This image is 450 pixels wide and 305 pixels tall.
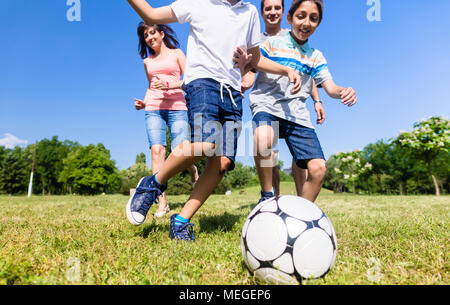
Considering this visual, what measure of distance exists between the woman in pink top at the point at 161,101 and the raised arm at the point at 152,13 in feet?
7.02

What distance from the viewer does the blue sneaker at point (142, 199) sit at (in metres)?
2.86

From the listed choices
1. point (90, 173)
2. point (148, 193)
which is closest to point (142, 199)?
point (148, 193)

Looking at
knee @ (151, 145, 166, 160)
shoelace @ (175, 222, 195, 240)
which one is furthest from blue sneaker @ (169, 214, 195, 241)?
knee @ (151, 145, 166, 160)

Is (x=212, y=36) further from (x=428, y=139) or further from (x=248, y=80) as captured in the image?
(x=428, y=139)

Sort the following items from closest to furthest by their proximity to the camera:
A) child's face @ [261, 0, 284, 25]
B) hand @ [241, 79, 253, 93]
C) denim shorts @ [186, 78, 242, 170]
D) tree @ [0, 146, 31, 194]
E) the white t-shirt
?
denim shorts @ [186, 78, 242, 170], the white t-shirt, hand @ [241, 79, 253, 93], child's face @ [261, 0, 284, 25], tree @ [0, 146, 31, 194]

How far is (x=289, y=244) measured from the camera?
1752 millimetres

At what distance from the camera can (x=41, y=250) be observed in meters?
2.32

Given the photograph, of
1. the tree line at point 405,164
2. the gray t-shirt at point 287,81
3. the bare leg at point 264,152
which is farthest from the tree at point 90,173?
the gray t-shirt at point 287,81

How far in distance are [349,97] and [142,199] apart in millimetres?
2559

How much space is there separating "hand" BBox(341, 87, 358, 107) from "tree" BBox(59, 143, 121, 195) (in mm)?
44225

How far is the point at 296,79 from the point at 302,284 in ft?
6.47

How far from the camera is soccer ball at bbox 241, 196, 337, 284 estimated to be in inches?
67.2

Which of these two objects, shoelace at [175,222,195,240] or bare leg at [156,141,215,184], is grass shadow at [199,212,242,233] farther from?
bare leg at [156,141,215,184]

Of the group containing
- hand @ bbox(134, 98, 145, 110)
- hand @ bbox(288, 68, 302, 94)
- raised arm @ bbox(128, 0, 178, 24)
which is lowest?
hand @ bbox(288, 68, 302, 94)
